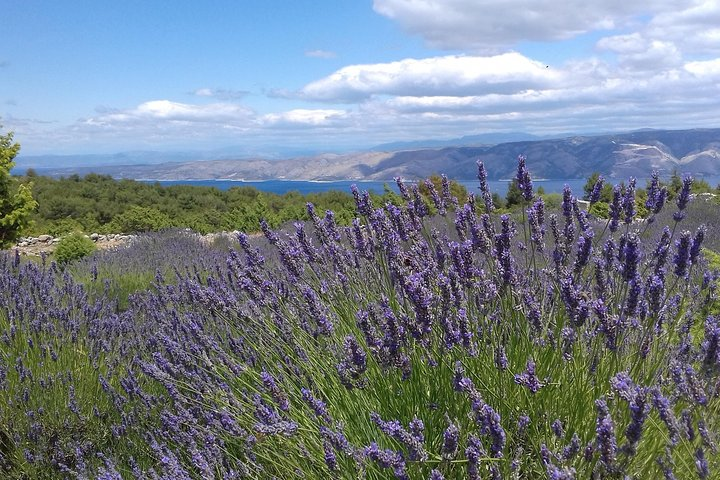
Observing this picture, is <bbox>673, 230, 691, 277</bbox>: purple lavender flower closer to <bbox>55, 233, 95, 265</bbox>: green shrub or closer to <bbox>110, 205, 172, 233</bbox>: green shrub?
<bbox>55, 233, 95, 265</bbox>: green shrub

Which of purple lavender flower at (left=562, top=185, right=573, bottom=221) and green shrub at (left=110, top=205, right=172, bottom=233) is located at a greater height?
purple lavender flower at (left=562, top=185, right=573, bottom=221)

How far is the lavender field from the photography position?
1524 millimetres

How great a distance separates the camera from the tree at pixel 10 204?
10953 millimetres

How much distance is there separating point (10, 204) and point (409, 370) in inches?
459

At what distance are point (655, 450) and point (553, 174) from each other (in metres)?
99.9

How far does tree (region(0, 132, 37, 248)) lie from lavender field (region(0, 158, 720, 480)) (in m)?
8.57

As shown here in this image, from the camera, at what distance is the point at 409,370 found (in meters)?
→ 1.80

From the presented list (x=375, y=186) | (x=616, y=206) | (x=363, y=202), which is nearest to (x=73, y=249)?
(x=363, y=202)

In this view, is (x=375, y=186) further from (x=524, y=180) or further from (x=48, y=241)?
(x=524, y=180)

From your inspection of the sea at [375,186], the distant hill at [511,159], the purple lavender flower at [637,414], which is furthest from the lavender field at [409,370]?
the distant hill at [511,159]

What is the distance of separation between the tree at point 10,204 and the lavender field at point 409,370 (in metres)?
8.57

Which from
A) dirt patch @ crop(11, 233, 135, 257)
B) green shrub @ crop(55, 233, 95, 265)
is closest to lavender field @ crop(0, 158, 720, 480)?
green shrub @ crop(55, 233, 95, 265)

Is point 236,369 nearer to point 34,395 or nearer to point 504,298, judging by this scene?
point 504,298

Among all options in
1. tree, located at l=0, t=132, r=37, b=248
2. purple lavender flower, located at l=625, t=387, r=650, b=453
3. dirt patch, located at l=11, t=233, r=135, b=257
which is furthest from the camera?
dirt patch, located at l=11, t=233, r=135, b=257
